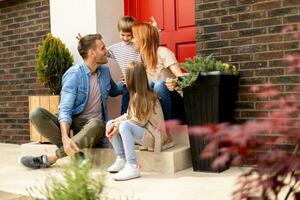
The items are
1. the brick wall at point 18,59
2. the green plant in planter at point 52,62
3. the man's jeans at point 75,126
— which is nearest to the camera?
the man's jeans at point 75,126

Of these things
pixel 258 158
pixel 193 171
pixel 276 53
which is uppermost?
pixel 276 53

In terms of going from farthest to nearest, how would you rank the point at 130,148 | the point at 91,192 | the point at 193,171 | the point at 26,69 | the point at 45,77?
1. the point at 26,69
2. the point at 45,77
3. the point at 193,171
4. the point at 130,148
5. the point at 91,192

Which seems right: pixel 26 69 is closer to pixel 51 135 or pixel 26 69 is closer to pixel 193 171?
pixel 51 135

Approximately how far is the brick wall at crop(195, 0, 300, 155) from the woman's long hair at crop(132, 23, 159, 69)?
0.43 meters

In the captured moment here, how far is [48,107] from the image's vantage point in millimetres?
4402

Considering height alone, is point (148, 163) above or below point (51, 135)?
below

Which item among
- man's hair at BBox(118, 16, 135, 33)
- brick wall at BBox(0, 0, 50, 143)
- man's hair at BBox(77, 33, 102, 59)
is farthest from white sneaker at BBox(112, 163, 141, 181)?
brick wall at BBox(0, 0, 50, 143)

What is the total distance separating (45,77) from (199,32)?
164 cm

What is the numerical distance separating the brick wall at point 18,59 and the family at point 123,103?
144 centimetres

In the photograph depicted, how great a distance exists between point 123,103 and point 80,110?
484mm

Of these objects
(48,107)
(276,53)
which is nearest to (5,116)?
(48,107)

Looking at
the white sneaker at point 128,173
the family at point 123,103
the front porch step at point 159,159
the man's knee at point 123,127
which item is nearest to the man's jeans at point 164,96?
the family at point 123,103

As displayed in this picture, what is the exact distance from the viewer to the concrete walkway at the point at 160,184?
266 cm

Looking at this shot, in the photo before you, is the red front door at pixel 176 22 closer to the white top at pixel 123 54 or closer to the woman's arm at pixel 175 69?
the white top at pixel 123 54
